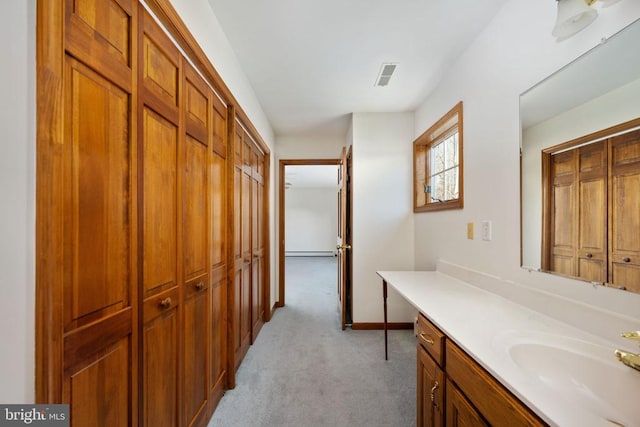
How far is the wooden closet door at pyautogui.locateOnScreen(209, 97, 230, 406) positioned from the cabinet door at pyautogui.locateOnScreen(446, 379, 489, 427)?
1.35 metres

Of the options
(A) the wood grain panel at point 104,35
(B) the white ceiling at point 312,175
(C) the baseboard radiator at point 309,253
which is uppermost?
(B) the white ceiling at point 312,175

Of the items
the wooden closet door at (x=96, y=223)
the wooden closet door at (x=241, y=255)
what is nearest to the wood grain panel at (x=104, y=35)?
the wooden closet door at (x=96, y=223)

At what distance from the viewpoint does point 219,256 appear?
1814 mm

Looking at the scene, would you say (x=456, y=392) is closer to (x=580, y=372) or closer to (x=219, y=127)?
(x=580, y=372)

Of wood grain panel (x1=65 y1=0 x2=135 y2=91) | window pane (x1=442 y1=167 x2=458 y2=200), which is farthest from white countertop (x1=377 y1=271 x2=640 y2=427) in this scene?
wood grain panel (x1=65 y1=0 x2=135 y2=91)

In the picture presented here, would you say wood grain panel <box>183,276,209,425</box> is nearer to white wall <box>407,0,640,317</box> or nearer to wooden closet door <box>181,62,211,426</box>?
wooden closet door <box>181,62,211,426</box>

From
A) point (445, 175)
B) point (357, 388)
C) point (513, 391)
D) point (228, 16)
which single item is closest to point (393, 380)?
point (357, 388)

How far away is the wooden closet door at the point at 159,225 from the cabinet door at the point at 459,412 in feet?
3.98

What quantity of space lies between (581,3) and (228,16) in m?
1.75

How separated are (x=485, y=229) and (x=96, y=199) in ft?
6.52

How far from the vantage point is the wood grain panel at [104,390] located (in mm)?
737

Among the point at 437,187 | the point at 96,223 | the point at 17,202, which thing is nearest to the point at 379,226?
the point at 437,187

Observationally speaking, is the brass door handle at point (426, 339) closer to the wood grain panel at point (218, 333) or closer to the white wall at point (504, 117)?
the white wall at point (504, 117)

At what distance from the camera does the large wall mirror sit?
2.96 feet
